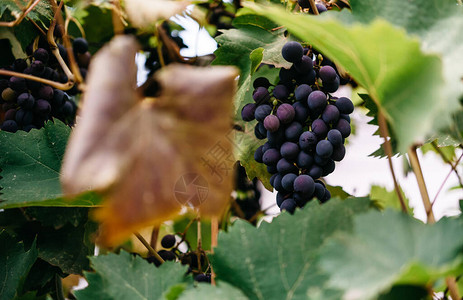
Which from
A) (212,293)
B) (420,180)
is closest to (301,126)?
(420,180)

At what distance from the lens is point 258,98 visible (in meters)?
0.65

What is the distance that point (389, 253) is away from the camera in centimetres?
33

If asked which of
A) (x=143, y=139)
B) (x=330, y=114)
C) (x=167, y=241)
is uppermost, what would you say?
(x=143, y=139)

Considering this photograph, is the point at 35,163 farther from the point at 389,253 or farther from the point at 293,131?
the point at 389,253

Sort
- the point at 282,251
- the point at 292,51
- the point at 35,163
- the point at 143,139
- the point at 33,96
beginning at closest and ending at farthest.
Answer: the point at 143,139
the point at 282,251
the point at 292,51
the point at 35,163
the point at 33,96

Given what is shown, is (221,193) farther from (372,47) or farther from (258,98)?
(258,98)

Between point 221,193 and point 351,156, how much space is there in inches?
83.8

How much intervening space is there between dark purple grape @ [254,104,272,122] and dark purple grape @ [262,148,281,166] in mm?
49

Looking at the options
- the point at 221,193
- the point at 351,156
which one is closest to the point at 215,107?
the point at 221,193

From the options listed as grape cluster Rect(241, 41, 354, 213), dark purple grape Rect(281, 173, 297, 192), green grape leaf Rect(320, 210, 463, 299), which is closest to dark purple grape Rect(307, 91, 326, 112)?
grape cluster Rect(241, 41, 354, 213)

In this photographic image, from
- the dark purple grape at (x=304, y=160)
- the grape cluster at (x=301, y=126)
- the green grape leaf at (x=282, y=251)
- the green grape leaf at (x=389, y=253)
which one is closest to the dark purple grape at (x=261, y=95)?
the grape cluster at (x=301, y=126)

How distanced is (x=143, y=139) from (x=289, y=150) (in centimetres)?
34

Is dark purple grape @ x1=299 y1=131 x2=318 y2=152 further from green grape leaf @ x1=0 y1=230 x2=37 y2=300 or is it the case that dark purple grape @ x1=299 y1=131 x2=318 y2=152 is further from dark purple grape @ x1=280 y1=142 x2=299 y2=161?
green grape leaf @ x1=0 y1=230 x2=37 y2=300

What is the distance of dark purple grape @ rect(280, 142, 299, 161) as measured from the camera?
0.61m
